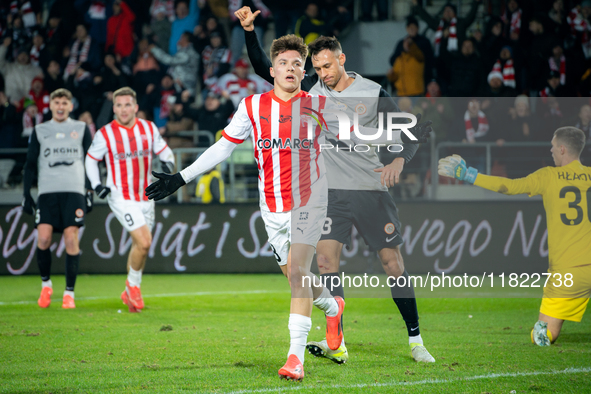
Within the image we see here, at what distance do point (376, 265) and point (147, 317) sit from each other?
4.17m

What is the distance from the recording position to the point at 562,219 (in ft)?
16.9

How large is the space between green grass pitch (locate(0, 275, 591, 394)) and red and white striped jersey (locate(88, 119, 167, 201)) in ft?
4.16

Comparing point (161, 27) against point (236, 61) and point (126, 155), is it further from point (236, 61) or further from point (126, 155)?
point (126, 155)

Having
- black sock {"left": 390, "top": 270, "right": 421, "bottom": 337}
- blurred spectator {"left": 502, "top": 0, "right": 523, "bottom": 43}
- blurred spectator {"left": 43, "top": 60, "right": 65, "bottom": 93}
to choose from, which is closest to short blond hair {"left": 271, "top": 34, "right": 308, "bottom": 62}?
black sock {"left": 390, "top": 270, "right": 421, "bottom": 337}

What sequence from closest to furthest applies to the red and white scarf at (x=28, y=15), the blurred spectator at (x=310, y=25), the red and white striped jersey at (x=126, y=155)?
the red and white striped jersey at (x=126, y=155)
the blurred spectator at (x=310, y=25)
the red and white scarf at (x=28, y=15)

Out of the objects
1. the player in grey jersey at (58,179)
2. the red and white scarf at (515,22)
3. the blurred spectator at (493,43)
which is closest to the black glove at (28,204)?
the player in grey jersey at (58,179)

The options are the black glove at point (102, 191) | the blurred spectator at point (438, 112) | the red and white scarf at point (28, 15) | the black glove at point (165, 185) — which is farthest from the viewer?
the red and white scarf at point (28, 15)

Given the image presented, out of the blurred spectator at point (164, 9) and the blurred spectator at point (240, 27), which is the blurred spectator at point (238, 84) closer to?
the blurred spectator at point (240, 27)

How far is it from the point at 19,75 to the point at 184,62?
127 inches

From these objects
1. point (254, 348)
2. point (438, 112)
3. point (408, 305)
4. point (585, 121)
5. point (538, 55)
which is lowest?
point (254, 348)

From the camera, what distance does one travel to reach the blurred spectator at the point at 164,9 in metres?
13.8

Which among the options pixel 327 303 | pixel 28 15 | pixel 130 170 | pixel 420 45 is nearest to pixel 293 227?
pixel 327 303

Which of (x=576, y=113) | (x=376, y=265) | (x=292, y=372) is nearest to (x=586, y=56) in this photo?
(x=576, y=113)

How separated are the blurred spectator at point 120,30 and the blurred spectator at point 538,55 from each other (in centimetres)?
777
